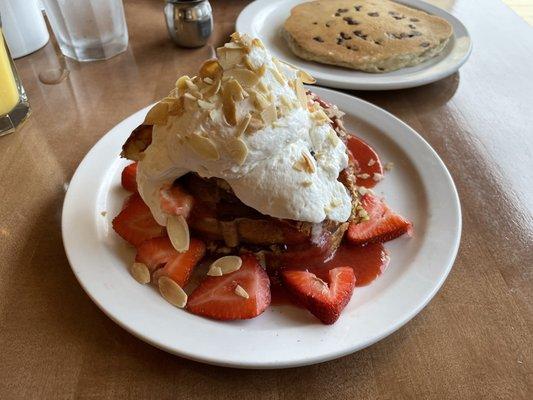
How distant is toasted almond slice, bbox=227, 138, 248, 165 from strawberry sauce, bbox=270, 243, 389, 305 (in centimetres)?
33

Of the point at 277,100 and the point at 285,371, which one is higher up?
the point at 277,100

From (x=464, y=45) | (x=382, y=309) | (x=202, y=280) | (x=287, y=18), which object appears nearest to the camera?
(x=382, y=309)

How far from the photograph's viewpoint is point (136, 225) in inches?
49.2

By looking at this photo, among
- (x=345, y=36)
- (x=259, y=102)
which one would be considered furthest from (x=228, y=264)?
(x=345, y=36)

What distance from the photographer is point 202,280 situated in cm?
118

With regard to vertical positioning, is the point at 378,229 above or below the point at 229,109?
below

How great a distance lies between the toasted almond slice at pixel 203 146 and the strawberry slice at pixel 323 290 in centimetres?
33

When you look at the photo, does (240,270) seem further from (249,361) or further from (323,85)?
(323,85)

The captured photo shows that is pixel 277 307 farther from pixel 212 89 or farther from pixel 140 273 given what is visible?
pixel 212 89

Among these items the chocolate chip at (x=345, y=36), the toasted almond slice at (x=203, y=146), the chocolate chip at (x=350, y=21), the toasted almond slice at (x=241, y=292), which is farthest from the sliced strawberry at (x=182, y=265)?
the chocolate chip at (x=350, y=21)

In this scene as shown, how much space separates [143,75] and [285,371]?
4.83 ft

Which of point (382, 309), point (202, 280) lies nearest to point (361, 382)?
point (382, 309)

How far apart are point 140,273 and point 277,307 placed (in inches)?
12.9

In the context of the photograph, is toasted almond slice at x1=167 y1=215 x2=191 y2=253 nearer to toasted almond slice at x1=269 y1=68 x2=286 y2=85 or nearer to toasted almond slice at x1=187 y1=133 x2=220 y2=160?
toasted almond slice at x1=187 y1=133 x2=220 y2=160
